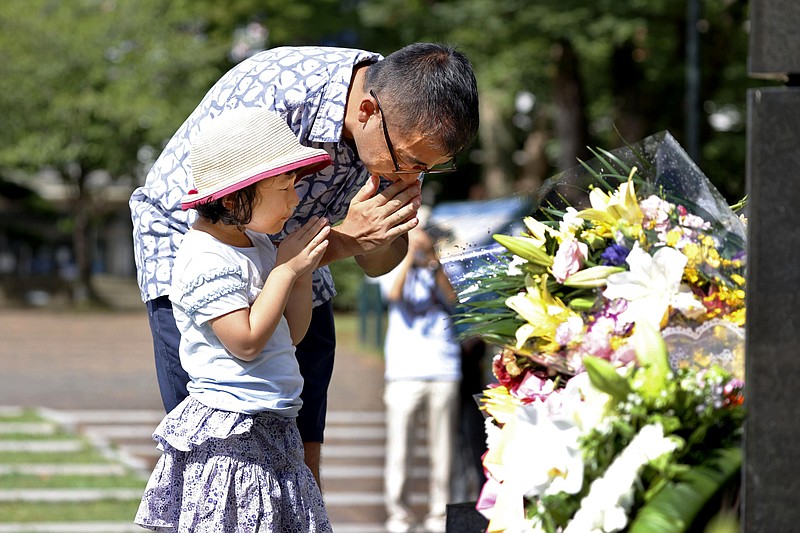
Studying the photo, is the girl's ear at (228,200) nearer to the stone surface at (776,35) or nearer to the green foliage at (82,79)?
the stone surface at (776,35)

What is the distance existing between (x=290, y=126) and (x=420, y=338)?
395cm

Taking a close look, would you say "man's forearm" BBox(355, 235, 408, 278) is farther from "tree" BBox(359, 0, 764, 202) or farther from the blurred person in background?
"tree" BBox(359, 0, 764, 202)

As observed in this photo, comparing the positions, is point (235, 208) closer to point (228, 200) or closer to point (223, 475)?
point (228, 200)

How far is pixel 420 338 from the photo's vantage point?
6723 mm

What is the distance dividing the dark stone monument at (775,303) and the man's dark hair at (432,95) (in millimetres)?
966

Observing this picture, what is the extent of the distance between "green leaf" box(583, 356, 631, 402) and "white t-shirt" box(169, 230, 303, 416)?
0.92 meters

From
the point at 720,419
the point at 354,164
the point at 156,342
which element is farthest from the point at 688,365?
the point at 156,342

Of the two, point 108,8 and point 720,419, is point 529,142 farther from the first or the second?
point 720,419

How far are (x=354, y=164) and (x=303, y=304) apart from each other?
428 mm

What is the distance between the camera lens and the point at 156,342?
9.75 ft

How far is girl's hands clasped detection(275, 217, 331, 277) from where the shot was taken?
262cm

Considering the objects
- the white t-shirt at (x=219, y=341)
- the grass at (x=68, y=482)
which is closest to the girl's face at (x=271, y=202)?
the white t-shirt at (x=219, y=341)

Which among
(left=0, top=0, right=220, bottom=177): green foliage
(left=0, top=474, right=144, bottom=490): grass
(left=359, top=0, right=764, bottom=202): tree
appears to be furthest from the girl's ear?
(left=0, top=0, right=220, bottom=177): green foliage

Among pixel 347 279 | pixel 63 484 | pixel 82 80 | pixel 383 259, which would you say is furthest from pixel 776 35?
pixel 82 80
